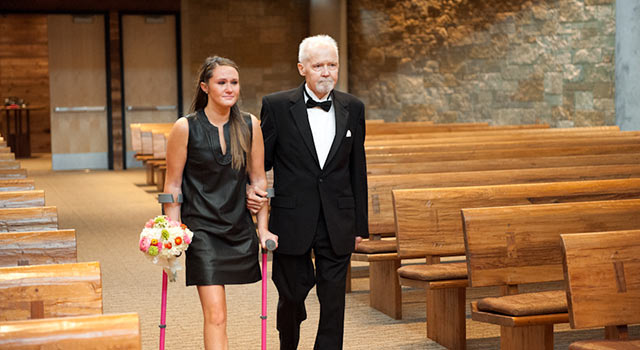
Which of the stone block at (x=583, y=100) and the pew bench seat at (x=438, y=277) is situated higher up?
the stone block at (x=583, y=100)

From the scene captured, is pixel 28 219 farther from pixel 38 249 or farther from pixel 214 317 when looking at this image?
pixel 214 317

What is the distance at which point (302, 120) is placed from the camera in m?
3.53

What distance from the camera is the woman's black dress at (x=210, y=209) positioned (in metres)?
3.24

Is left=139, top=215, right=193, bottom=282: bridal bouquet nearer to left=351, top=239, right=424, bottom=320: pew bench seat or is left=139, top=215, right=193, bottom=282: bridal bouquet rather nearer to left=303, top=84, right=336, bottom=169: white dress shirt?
left=303, top=84, right=336, bottom=169: white dress shirt

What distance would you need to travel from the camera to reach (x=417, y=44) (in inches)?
512

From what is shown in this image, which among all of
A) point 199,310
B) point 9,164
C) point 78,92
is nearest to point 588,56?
point 9,164

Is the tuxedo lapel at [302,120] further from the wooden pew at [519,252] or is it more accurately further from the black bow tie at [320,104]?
the wooden pew at [519,252]

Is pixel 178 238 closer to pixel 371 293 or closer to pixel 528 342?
pixel 528 342

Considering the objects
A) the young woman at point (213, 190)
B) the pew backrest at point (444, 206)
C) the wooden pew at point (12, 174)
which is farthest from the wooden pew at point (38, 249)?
the wooden pew at point (12, 174)

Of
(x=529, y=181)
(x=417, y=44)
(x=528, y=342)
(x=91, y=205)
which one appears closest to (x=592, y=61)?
(x=417, y=44)

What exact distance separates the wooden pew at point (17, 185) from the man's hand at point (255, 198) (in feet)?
8.36

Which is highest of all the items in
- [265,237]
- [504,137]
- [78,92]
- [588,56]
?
[588,56]

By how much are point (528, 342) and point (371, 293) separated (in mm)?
1562

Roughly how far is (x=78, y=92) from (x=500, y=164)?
405 inches
